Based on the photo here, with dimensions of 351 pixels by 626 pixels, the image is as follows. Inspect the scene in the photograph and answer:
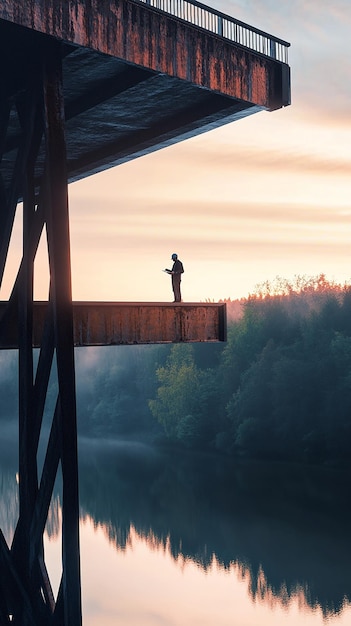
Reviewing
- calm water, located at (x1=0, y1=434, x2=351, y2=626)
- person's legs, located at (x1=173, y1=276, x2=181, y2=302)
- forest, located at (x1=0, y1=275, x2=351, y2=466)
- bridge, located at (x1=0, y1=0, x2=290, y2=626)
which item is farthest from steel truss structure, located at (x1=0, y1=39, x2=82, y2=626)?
forest, located at (x1=0, y1=275, x2=351, y2=466)

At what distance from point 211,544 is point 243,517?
429cm

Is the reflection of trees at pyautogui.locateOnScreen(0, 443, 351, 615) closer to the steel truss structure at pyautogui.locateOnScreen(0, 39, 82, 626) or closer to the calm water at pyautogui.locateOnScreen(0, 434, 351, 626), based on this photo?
the calm water at pyautogui.locateOnScreen(0, 434, 351, 626)

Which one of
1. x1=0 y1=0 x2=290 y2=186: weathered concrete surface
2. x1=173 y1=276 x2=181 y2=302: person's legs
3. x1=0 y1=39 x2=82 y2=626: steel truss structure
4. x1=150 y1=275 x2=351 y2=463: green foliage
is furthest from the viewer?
x1=150 y1=275 x2=351 y2=463: green foliage

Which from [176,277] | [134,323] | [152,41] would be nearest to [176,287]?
[176,277]

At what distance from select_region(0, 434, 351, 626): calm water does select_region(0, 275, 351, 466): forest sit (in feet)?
16.1

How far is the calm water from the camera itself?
31.1 meters

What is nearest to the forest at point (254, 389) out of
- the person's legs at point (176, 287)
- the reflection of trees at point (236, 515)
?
the reflection of trees at point (236, 515)

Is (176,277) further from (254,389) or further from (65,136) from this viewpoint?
(254,389)

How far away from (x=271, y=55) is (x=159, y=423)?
2789 inches

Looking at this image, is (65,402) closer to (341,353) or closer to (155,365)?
(341,353)

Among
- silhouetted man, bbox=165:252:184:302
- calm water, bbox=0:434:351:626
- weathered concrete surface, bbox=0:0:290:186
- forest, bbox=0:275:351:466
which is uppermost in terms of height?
weathered concrete surface, bbox=0:0:290:186

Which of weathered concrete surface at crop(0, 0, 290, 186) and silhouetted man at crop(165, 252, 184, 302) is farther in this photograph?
silhouetted man at crop(165, 252, 184, 302)

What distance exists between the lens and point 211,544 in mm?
39219

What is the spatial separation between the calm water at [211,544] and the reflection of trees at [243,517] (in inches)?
2.5
